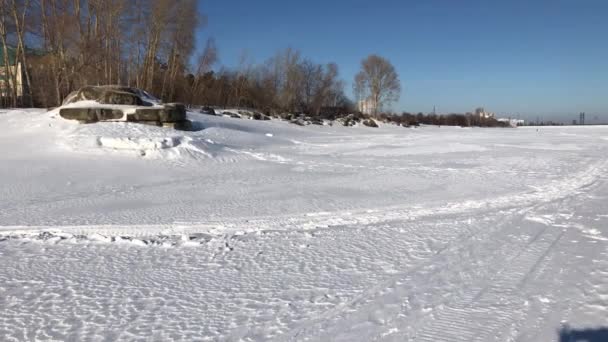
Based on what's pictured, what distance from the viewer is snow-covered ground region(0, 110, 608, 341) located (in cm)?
260

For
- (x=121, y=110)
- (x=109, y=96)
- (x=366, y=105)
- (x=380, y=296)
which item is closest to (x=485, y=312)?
(x=380, y=296)

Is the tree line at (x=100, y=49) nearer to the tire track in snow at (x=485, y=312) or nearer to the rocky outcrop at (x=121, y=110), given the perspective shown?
the rocky outcrop at (x=121, y=110)

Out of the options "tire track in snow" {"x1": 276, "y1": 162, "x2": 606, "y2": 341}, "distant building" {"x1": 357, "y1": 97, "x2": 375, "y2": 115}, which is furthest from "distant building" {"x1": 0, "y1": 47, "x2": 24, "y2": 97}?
"distant building" {"x1": 357, "y1": 97, "x2": 375, "y2": 115}

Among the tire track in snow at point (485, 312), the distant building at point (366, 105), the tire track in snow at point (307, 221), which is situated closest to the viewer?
the tire track in snow at point (485, 312)

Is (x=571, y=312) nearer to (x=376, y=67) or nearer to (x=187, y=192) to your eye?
(x=187, y=192)

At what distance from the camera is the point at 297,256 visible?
3.83 m

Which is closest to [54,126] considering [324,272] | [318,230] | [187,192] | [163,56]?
[187,192]

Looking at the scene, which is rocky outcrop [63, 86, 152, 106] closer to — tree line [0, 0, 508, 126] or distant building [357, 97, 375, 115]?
tree line [0, 0, 508, 126]

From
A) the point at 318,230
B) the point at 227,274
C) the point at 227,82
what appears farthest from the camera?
the point at 227,82

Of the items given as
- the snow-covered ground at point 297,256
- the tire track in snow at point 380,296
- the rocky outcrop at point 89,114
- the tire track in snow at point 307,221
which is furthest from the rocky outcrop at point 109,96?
the tire track in snow at point 380,296

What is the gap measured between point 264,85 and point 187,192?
42355 millimetres

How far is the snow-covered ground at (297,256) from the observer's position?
8.54 feet

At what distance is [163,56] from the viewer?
30.0m

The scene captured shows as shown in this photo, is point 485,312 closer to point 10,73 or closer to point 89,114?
A: point 89,114
